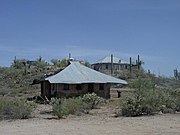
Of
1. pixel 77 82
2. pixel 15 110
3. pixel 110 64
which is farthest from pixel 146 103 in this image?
pixel 110 64

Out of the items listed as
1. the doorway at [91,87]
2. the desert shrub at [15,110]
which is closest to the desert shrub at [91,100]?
the desert shrub at [15,110]

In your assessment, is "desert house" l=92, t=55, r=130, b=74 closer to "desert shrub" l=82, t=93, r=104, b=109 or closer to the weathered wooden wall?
the weathered wooden wall

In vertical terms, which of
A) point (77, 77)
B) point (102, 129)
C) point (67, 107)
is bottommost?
point (102, 129)

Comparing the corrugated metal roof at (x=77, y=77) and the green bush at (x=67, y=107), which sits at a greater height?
the corrugated metal roof at (x=77, y=77)

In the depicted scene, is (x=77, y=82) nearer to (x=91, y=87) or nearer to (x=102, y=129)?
(x=91, y=87)

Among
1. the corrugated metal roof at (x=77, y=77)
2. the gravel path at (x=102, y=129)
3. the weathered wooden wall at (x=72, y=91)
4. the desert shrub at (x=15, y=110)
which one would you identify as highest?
the corrugated metal roof at (x=77, y=77)

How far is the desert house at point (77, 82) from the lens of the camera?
35341mm

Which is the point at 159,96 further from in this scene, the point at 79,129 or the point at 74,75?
the point at 74,75

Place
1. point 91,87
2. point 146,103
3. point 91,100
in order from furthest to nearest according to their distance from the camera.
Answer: point 91,87, point 91,100, point 146,103

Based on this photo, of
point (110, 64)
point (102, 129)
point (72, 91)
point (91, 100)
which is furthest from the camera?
point (110, 64)

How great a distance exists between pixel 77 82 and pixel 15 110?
588 inches

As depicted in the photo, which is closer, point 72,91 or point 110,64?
point 72,91

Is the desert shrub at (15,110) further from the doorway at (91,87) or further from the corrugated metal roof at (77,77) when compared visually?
the doorway at (91,87)

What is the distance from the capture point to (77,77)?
36.2 meters
